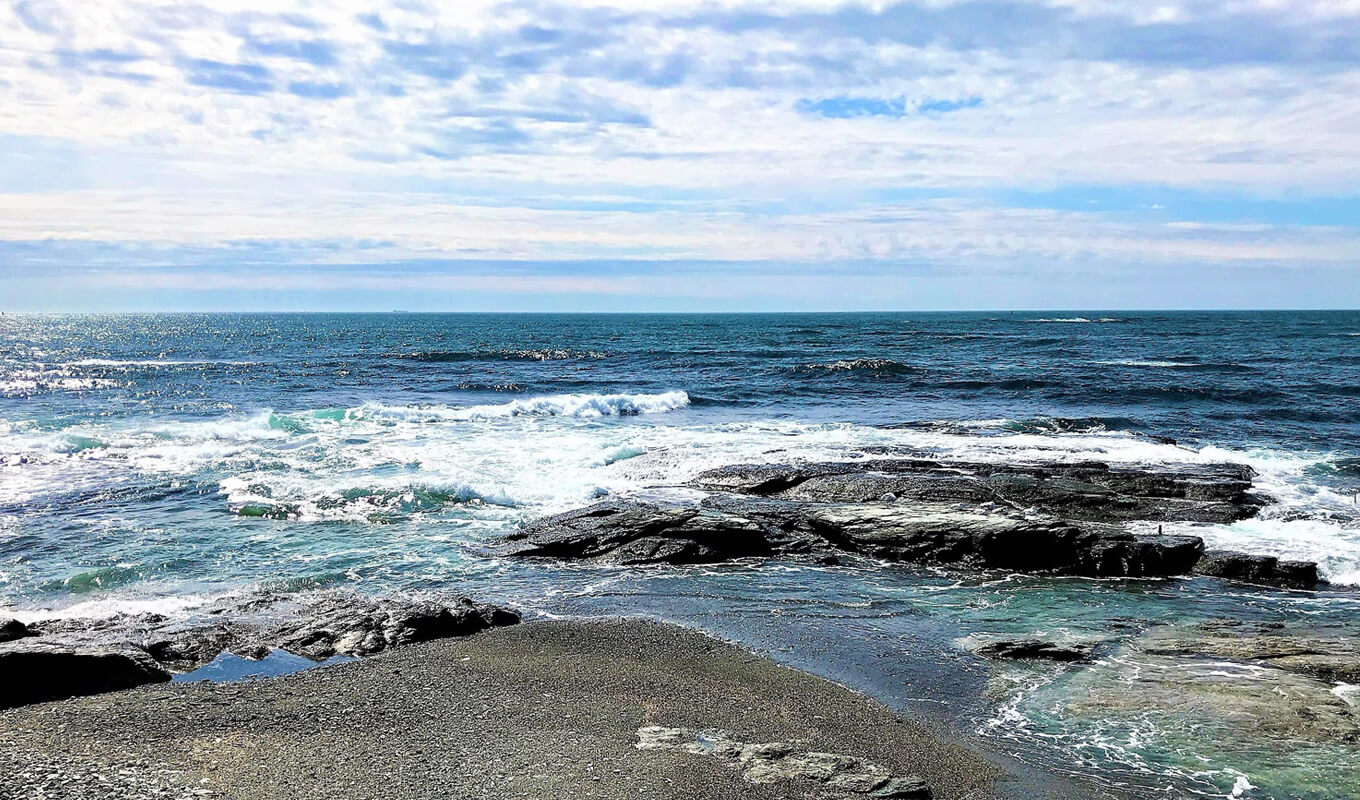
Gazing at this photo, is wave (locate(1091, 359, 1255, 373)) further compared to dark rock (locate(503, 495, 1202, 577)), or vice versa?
wave (locate(1091, 359, 1255, 373))

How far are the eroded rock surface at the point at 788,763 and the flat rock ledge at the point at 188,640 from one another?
4.32 metres

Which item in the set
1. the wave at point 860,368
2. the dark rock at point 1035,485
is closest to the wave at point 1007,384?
the wave at point 860,368

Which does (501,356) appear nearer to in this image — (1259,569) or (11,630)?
(11,630)

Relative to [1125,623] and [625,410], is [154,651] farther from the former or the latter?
[625,410]

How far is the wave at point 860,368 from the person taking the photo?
5375 cm

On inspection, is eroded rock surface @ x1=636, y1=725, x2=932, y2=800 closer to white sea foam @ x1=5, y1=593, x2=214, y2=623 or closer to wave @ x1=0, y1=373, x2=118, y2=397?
white sea foam @ x1=5, y1=593, x2=214, y2=623

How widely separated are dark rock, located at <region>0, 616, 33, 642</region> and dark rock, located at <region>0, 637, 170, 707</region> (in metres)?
0.82

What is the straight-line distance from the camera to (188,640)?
11641 millimetres

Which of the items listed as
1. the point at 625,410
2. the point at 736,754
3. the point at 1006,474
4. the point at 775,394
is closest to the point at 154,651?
the point at 736,754

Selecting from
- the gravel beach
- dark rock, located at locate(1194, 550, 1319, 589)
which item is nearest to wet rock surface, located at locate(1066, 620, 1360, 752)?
the gravel beach

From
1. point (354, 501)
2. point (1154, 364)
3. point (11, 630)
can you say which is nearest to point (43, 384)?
point (354, 501)

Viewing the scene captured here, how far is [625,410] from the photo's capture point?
39.1 meters

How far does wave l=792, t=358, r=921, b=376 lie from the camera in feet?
176

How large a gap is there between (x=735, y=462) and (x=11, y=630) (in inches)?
653
